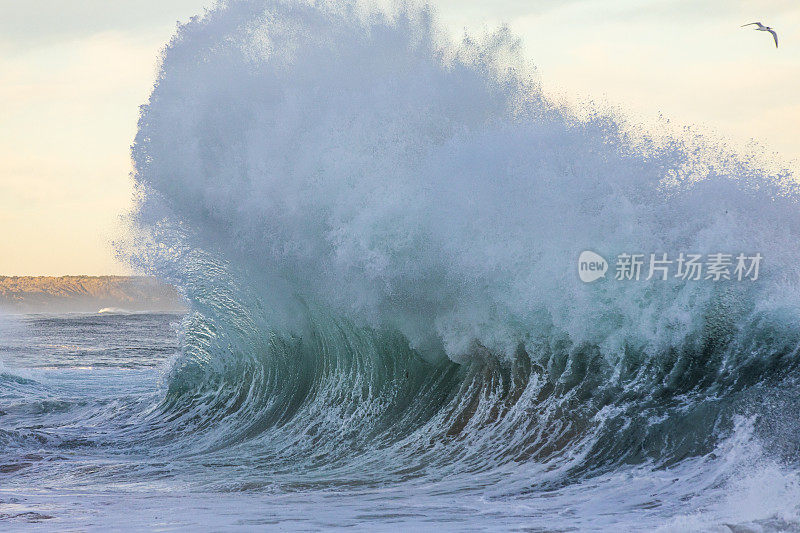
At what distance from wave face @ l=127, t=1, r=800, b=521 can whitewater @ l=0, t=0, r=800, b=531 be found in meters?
0.03

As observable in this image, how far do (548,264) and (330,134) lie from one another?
3156 mm

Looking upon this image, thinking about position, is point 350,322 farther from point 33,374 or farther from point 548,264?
point 33,374

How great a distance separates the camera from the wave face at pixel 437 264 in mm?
6699

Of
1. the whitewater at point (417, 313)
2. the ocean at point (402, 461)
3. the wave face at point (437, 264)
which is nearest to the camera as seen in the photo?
the ocean at point (402, 461)

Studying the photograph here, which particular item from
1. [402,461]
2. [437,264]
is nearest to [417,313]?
[437,264]

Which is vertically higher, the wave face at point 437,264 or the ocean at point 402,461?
the wave face at point 437,264

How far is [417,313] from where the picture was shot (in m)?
8.91

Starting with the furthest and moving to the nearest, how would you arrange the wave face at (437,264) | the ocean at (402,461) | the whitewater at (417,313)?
the wave face at (437,264), the whitewater at (417,313), the ocean at (402,461)

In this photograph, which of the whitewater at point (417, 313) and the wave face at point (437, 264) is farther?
the wave face at point (437, 264)

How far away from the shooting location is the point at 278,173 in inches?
380

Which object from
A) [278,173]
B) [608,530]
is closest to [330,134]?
[278,173]

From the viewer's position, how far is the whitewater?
5770 mm

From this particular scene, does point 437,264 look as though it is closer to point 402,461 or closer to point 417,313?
point 417,313

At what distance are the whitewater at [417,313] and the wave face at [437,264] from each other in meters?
0.03
